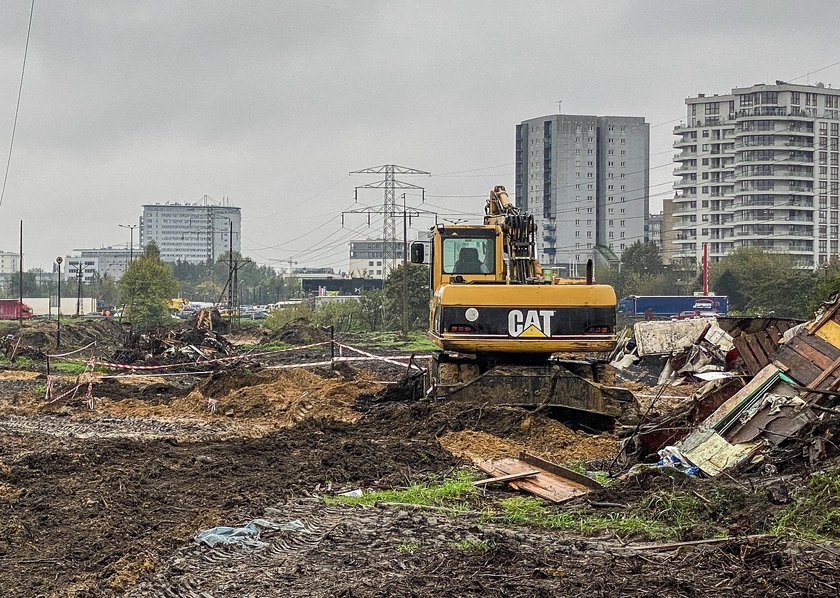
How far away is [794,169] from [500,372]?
106 metres

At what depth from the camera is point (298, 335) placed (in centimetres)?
4984

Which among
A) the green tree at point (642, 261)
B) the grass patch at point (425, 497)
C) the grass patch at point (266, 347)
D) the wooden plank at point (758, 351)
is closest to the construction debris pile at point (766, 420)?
the grass patch at point (425, 497)

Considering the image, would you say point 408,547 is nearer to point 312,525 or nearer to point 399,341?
point 312,525

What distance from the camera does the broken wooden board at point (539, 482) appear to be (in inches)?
384

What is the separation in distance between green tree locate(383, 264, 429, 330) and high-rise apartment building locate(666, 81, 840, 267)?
53.5m

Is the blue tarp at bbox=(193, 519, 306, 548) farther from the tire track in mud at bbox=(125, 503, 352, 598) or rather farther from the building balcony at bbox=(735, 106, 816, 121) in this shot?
the building balcony at bbox=(735, 106, 816, 121)

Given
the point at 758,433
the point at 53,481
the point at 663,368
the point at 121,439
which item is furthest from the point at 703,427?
the point at 663,368

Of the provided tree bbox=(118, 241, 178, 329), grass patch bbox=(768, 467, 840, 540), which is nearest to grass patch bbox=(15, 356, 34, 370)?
grass patch bbox=(768, 467, 840, 540)

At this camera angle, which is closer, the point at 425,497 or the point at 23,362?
the point at 425,497

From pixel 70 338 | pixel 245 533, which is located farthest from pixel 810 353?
pixel 70 338

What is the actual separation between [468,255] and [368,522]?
979cm

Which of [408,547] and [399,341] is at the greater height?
[408,547]

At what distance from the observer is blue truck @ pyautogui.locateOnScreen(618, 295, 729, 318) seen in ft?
218

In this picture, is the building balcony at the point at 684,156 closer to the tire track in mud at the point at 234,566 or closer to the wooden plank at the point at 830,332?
the wooden plank at the point at 830,332
